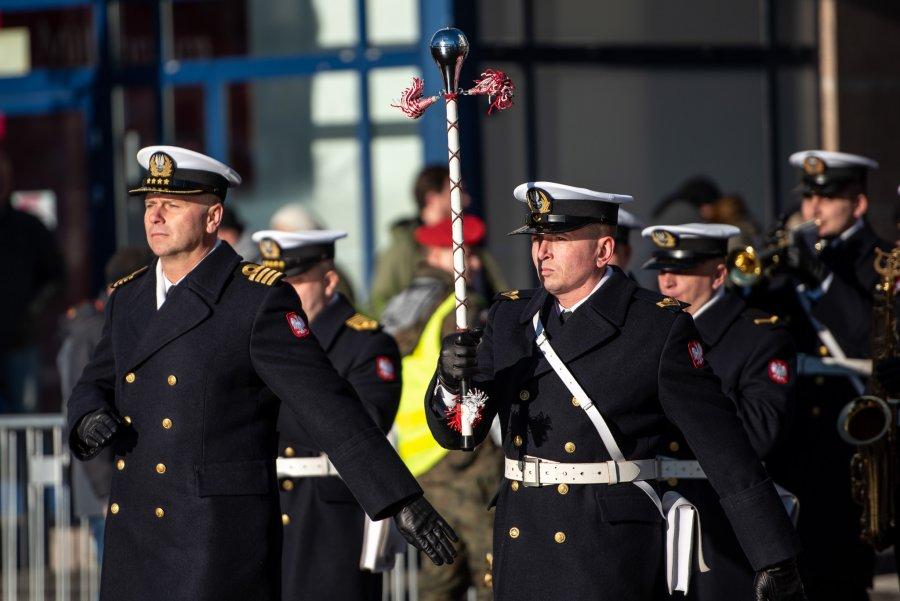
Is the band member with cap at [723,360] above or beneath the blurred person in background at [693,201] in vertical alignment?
beneath

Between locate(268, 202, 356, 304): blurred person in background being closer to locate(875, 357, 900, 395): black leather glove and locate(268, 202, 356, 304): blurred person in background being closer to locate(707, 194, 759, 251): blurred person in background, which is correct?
locate(707, 194, 759, 251): blurred person in background

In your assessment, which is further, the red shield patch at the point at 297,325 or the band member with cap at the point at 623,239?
the band member with cap at the point at 623,239

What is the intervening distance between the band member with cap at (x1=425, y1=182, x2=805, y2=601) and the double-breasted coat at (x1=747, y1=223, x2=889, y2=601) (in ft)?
8.39

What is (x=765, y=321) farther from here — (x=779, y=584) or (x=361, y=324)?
(x=779, y=584)

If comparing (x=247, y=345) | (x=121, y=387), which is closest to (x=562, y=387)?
(x=247, y=345)

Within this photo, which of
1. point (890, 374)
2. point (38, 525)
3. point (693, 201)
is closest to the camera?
point (890, 374)

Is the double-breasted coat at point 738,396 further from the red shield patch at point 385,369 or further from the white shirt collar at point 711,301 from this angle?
the red shield patch at point 385,369

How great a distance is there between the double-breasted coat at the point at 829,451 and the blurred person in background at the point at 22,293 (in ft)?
20.3

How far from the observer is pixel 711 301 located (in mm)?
7680

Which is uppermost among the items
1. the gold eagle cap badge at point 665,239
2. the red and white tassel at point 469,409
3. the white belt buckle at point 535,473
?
the gold eagle cap badge at point 665,239

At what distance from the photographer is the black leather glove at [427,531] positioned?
5.68 meters

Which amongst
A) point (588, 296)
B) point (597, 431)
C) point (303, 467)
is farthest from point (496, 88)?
point (303, 467)

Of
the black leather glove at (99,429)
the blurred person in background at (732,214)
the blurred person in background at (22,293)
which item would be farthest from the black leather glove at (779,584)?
the blurred person in background at (22,293)

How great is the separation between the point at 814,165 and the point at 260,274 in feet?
12.2
